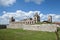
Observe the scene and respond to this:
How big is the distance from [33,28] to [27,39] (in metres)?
15.3

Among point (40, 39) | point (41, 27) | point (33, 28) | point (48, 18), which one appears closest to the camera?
point (40, 39)

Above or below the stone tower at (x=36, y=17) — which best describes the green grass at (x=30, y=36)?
below

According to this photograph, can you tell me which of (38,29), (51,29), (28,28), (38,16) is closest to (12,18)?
(38,16)

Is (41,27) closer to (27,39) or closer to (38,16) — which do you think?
(27,39)

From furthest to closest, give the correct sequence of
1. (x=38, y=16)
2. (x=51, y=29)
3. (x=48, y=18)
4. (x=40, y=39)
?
(x=38, y=16)
(x=48, y=18)
(x=51, y=29)
(x=40, y=39)

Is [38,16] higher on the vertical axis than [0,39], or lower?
higher

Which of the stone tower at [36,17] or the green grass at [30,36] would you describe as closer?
the green grass at [30,36]

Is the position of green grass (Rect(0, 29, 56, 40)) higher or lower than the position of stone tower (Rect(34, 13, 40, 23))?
lower

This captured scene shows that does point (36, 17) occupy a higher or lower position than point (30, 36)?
higher

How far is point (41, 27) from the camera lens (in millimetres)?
36906

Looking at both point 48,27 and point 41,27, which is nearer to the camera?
point 48,27

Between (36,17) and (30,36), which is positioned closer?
(30,36)

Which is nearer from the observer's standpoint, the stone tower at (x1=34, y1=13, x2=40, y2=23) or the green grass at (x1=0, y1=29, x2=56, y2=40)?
the green grass at (x1=0, y1=29, x2=56, y2=40)

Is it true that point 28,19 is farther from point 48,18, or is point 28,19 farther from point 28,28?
point 28,28
